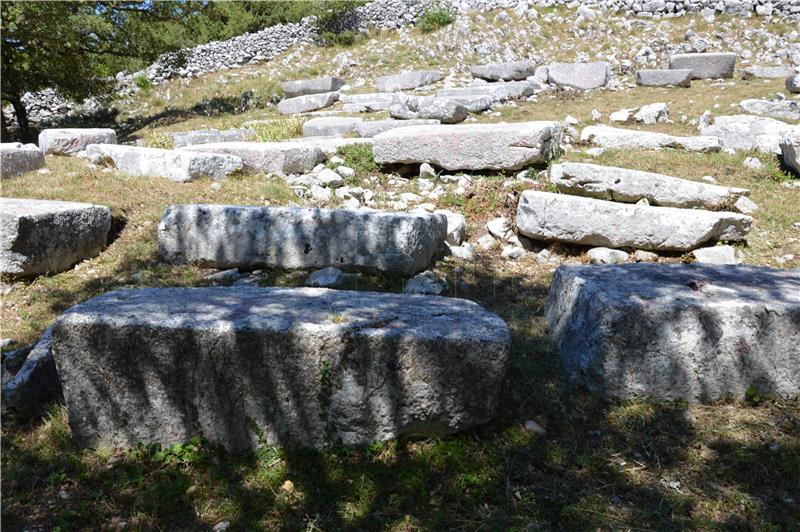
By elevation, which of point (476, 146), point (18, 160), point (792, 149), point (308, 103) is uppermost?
point (308, 103)

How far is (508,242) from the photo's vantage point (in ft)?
19.0

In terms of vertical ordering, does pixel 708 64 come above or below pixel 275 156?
above

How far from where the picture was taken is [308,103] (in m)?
14.4

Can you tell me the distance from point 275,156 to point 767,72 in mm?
11280

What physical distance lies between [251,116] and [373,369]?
12853 mm

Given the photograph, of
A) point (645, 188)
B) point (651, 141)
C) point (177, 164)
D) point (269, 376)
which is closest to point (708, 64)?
point (651, 141)

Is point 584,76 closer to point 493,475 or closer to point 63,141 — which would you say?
point 63,141

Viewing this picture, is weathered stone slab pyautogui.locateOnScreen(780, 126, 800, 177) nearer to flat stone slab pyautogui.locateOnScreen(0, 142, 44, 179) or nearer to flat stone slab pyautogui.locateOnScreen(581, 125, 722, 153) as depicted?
flat stone slab pyautogui.locateOnScreen(581, 125, 722, 153)

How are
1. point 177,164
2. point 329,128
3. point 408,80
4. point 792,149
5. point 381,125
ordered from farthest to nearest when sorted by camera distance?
1. point 408,80
2. point 329,128
3. point 381,125
4. point 792,149
5. point 177,164

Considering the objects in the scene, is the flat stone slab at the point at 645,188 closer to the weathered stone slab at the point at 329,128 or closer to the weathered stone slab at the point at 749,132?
the weathered stone slab at the point at 749,132

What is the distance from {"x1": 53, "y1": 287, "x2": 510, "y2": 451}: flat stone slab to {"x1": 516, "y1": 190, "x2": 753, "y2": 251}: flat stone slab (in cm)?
297

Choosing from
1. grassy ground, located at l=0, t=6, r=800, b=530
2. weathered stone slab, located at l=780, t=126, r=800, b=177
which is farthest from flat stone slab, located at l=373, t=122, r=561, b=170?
grassy ground, located at l=0, t=6, r=800, b=530

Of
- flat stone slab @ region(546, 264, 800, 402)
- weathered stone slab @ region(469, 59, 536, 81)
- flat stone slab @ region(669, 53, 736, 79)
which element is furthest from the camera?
weathered stone slab @ region(469, 59, 536, 81)

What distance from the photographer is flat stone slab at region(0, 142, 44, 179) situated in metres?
7.16
